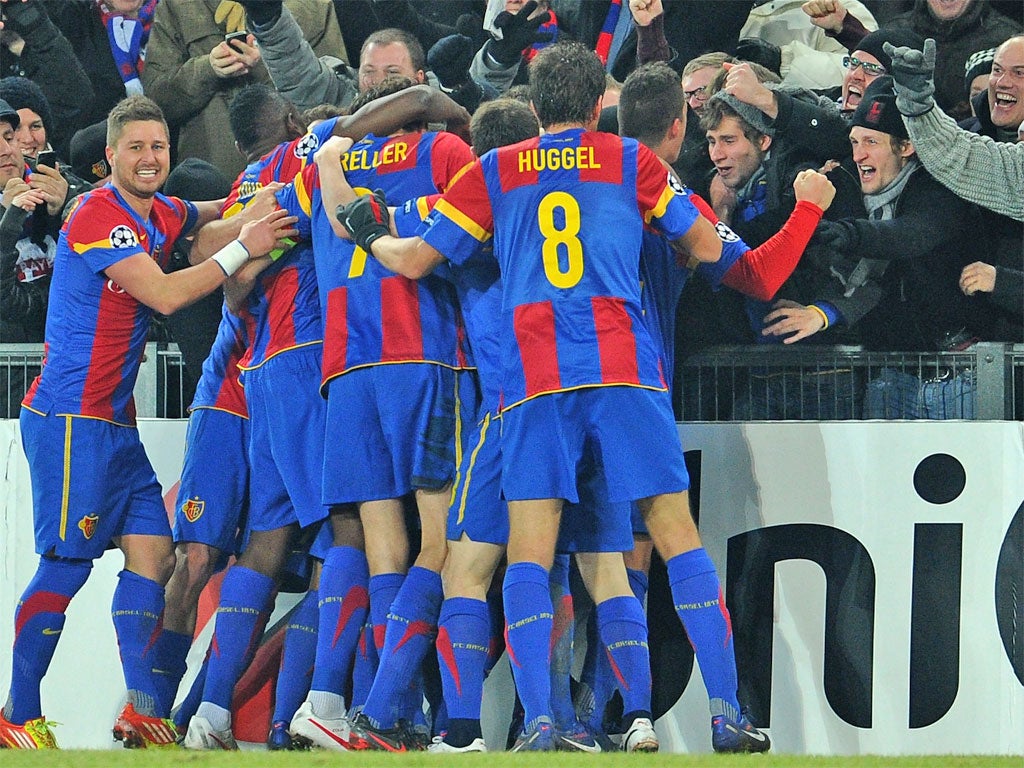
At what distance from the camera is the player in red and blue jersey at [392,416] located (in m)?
4.94

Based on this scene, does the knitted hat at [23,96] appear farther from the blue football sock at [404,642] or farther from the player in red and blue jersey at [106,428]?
the blue football sock at [404,642]

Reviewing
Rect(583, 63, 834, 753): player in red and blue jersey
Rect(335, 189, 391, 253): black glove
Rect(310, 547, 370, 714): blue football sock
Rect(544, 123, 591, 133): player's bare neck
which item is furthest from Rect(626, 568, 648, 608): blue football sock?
Rect(544, 123, 591, 133): player's bare neck

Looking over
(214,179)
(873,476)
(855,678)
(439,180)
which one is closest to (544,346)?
(439,180)

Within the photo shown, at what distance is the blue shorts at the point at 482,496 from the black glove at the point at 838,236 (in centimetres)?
160

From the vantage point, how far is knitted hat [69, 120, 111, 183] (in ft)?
21.9

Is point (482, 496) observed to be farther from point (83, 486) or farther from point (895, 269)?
point (895, 269)

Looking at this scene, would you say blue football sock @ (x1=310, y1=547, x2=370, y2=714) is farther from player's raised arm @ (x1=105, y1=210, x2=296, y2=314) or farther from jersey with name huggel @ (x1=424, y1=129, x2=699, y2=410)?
player's raised arm @ (x1=105, y1=210, x2=296, y2=314)

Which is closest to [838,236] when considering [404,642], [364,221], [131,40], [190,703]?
[364,221]

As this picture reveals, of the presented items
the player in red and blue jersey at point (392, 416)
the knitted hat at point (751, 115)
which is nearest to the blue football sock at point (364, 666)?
the player in red and blue jersey at point (392, 416)

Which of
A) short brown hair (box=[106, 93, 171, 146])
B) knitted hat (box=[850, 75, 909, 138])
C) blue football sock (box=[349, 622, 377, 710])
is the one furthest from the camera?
knitted hat (box=[850, 75, 909, 138])

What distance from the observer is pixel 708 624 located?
4.46 metres

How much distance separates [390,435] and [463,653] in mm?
844

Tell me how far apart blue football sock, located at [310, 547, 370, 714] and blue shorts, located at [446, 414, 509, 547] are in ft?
1.39

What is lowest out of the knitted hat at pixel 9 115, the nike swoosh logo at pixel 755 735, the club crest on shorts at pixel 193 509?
the nike swoosh logo at pixel 755 735
